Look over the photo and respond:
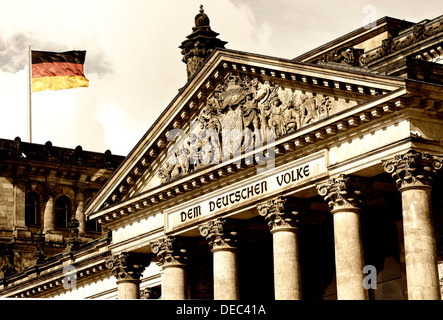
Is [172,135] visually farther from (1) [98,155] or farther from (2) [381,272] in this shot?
(1) [98,155]

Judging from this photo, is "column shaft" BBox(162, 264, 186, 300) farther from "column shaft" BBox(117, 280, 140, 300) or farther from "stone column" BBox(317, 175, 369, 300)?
"stone column" BBox(317, 175, 369, 300)

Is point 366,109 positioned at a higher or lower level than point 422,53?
lower

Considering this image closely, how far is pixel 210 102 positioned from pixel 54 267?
25.9m

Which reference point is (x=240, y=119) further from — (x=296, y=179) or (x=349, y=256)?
(x=349, y=256)

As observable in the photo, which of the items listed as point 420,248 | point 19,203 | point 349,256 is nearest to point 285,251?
point 349,256

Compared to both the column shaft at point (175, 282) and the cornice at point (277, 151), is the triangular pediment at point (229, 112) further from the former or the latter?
the column shaft at point (175, 282)

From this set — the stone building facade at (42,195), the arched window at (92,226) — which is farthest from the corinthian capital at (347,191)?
the arched window at (92,226)

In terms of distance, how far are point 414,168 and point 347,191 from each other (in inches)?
131

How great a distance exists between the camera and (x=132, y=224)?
2196 inches

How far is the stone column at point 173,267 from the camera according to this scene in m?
52.2

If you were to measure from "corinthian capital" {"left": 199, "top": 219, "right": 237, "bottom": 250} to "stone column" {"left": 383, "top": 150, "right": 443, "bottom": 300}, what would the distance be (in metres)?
9.76

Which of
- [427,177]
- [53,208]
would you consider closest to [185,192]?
[427,177]

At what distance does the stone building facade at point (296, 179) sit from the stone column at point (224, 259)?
58 mm

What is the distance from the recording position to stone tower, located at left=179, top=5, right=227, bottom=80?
221ft
